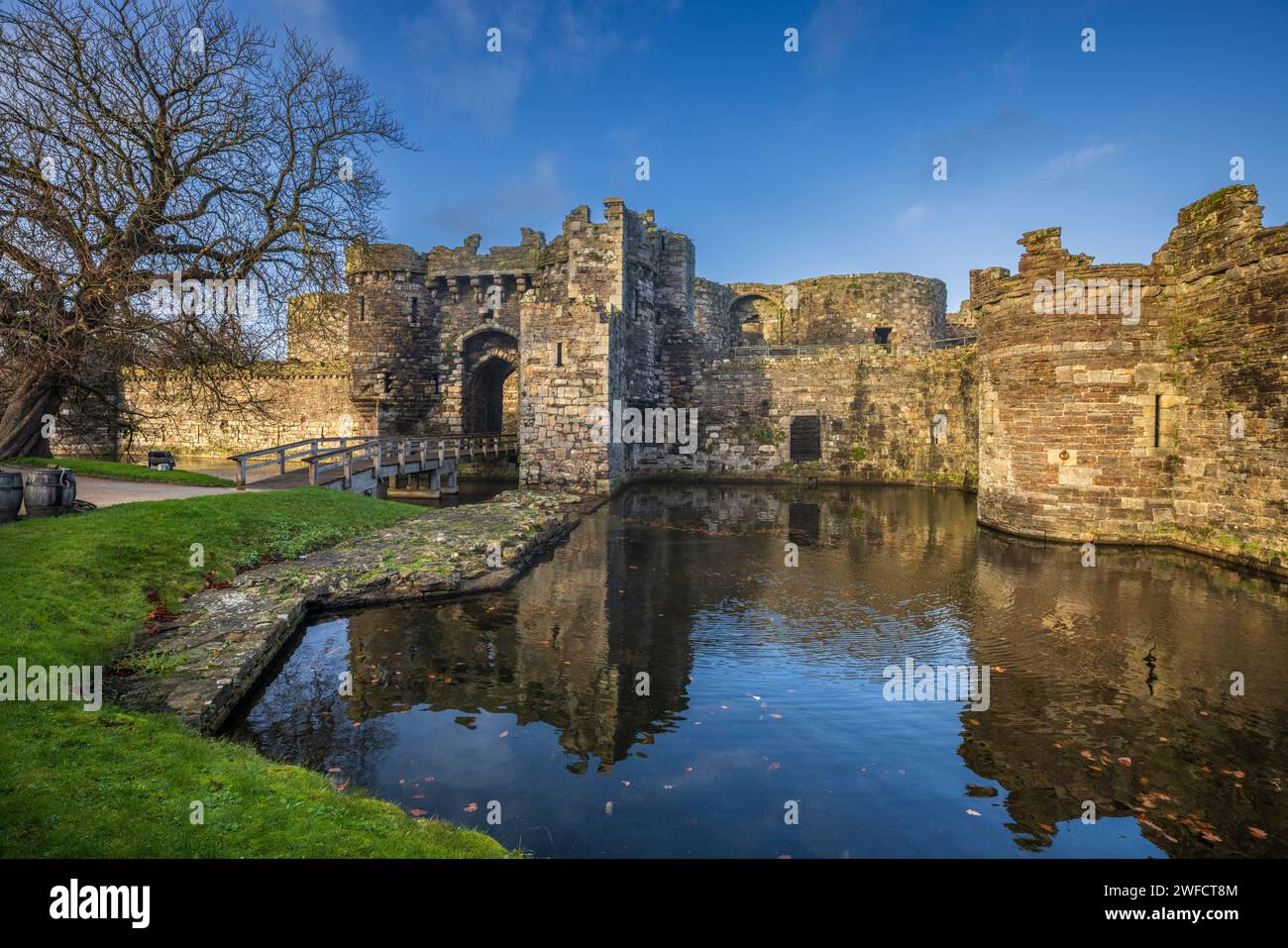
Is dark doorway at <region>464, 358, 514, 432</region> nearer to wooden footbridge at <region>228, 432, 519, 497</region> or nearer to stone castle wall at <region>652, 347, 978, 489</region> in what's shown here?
wooden footbridge at <region>228, 432, 519, 497</region>

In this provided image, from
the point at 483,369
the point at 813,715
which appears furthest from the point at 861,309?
the point at 813,715

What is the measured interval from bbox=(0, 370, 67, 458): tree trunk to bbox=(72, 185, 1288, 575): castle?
2216 millimetres

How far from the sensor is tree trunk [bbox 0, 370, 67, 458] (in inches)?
590

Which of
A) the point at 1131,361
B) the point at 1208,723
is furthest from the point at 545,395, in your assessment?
the point at 1208,723

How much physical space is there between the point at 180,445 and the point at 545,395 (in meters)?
26.8

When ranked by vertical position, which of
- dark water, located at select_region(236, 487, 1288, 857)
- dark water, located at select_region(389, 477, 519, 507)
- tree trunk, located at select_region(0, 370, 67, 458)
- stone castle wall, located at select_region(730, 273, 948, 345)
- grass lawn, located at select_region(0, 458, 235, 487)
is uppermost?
stone castle wall, located at select_region(730, 273, 948, 345)

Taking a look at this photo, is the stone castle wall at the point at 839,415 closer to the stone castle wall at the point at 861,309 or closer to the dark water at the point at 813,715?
the stone castle wall at the point at 861,309

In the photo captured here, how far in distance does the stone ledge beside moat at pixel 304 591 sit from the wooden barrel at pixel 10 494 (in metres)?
3.68

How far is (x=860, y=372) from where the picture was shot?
28.9m

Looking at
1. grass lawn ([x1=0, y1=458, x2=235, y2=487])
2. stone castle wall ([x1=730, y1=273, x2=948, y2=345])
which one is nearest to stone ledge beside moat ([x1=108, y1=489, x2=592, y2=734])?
grass lawn ([x1=0, y1=458, x2=235, y2=487])

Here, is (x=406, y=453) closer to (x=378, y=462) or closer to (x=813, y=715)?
(x=378, y=462)

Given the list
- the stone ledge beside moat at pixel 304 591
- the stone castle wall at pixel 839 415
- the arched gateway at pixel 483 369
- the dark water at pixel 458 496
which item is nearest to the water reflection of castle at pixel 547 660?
the stone ledge beside moat at pixel 304 591

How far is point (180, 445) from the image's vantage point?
126 feet
